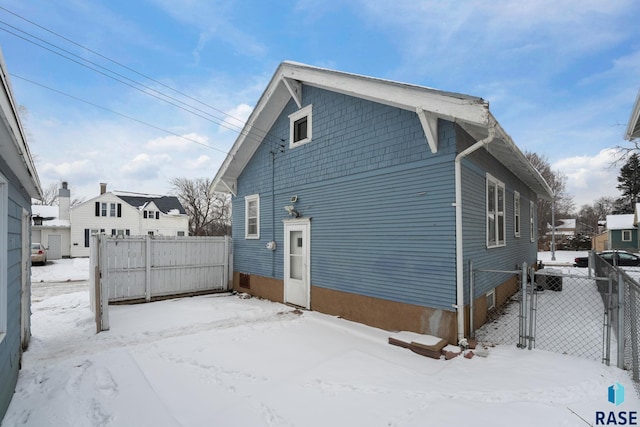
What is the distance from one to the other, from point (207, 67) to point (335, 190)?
285 inches

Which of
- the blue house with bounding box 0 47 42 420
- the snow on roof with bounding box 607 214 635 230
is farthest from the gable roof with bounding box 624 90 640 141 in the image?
the snow on roof with bounding box 607 214 635 230

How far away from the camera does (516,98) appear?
1099cm

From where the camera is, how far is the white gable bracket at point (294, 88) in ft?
26.6

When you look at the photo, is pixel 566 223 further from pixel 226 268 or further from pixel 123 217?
pixel 123 217

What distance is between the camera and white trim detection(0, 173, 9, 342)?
3.18 meters

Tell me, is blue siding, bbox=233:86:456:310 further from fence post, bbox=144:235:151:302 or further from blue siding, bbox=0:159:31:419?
blue siding, bbox=0:159:31:419

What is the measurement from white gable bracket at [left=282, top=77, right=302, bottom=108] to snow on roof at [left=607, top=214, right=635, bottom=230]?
38230mm

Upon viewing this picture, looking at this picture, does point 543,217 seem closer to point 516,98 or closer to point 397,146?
point 516,98

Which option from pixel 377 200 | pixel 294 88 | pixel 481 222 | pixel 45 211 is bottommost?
pixel 481 222

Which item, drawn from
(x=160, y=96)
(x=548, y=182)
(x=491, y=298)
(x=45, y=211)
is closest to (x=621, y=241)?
(x=548, y=182)

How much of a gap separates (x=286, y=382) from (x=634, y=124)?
6.50 m

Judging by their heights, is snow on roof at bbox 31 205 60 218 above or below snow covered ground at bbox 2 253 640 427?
above

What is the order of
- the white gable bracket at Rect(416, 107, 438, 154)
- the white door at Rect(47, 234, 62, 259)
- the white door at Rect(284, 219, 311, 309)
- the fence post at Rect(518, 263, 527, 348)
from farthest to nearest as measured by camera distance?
the white door at Rect(47, 234, 62, 259), the white door at Rect(284, 219, 311, 309), the white gable bracket at Rect(416, 107, 438, 154), the fence post at Rect(518, 263, 527, 348)

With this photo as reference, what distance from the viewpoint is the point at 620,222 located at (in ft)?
104
